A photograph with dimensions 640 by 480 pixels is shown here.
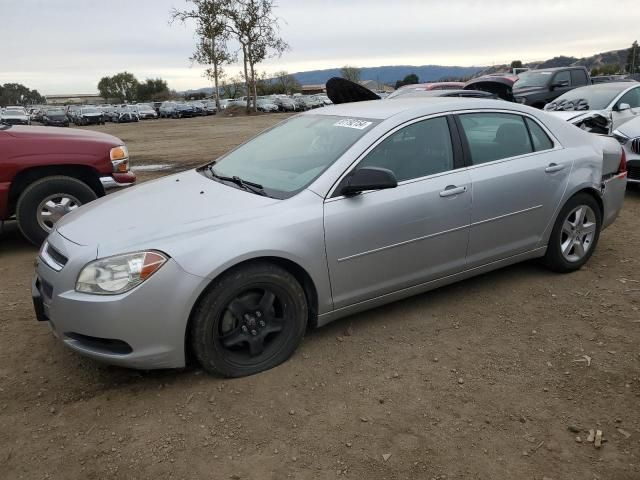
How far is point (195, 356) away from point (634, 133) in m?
7.02

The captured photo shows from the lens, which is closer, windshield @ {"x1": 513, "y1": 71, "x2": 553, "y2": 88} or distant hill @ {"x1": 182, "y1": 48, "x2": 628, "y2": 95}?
windshield @ {"x1": 513, "y1": 71, "x2": 553, "y2": 88}

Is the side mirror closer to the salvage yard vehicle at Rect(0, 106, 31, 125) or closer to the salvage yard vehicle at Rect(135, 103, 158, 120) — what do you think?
the salvage yard vehicle at Rect(0, 106, 31, 125)

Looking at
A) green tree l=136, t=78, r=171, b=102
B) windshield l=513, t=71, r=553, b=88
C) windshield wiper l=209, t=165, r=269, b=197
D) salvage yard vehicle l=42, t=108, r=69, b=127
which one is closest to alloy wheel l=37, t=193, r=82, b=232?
windshield wiper l=209, t=165, r=269, b=197

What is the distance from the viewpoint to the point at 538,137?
14.5ft

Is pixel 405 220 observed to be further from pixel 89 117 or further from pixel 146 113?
pixel 146 113

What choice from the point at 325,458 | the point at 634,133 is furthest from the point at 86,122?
the point at 325,458

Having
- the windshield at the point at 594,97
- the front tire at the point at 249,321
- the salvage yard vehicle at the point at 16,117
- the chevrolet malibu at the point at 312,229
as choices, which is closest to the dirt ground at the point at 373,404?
the front tire at the point at 249,321

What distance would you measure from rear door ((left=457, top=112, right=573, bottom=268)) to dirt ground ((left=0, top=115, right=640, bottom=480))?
0.50 meters

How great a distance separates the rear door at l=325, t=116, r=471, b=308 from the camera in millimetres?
3438

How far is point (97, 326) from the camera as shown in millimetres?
2908

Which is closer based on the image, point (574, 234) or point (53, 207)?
point (574, 234)

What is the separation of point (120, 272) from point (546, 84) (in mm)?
14673

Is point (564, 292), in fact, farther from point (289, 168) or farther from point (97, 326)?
point (97, 326)

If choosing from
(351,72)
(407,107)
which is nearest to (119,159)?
(407,107)
